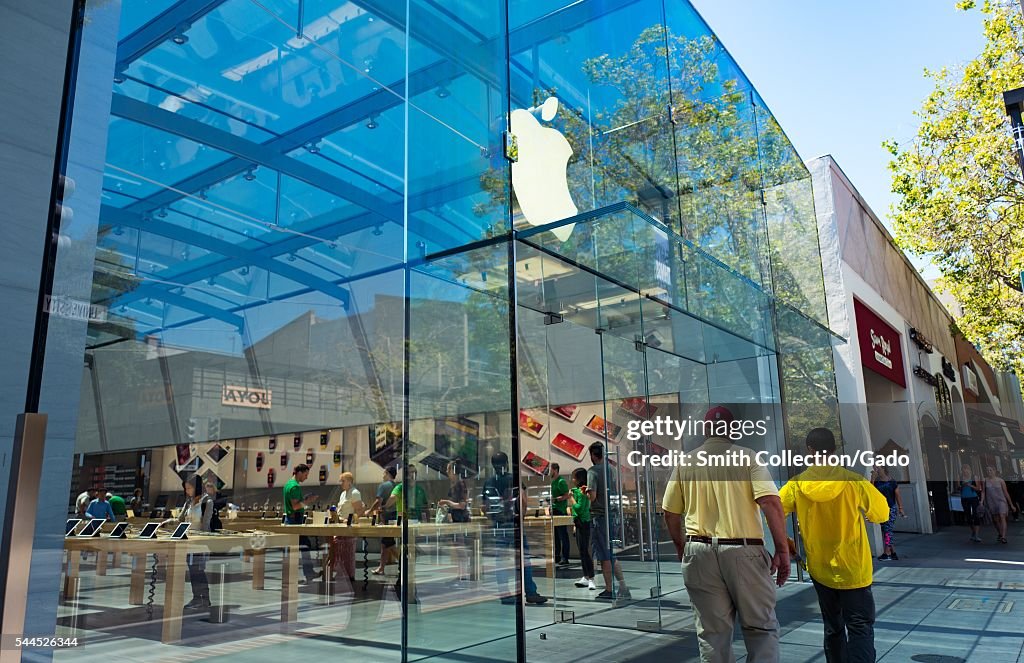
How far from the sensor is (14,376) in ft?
9.80

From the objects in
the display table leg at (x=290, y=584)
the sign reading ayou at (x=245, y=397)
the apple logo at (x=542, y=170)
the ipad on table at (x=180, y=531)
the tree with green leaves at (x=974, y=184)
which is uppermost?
the tree with green leaves at (x=974, y=184)

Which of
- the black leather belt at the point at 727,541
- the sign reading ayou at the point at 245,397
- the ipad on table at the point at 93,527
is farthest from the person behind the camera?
the sign reading ayou at the point at 245,397

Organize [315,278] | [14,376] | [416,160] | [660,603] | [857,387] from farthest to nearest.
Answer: [857,387] < [660,603] < [416,160] < [315,278] < [14,376]

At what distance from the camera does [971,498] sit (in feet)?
54.9

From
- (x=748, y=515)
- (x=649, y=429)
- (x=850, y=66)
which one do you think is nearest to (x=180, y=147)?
(x=748, y=515)

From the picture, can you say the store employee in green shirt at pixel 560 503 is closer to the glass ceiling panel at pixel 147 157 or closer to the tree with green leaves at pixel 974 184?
the glass ceiling panel at pixel 147 157

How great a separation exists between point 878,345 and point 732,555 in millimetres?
14705

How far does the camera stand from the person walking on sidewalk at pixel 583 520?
329 inches

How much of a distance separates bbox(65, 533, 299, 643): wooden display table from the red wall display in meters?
13.5

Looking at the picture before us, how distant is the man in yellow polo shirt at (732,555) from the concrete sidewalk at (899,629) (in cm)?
156

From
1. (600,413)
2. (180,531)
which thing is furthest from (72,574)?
(600,413)

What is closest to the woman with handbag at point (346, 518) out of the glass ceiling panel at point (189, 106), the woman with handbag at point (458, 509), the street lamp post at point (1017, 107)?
the woman with handbag at point (458, 509)

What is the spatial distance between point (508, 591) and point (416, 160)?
3.34m

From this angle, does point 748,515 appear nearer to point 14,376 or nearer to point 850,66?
point 14,376
